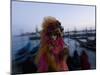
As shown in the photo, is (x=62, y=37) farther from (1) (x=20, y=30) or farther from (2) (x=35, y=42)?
(1) (x=20, y=30)

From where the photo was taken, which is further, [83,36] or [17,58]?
[83,36]

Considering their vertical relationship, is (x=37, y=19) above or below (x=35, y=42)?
above

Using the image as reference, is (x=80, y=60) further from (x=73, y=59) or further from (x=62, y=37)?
(x=62, y=37)

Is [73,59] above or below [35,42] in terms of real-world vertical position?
below

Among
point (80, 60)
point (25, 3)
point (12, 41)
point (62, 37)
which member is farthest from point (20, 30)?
point (80, 60)

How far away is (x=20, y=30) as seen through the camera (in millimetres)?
2367

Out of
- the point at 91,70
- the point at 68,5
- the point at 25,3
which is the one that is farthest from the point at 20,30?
the point at 91,70

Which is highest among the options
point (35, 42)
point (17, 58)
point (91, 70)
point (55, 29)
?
point (55, 29)

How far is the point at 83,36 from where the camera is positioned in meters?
2.62

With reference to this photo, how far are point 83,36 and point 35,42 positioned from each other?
0.62 metres

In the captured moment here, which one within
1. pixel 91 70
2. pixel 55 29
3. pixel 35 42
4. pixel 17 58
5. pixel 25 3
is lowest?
pixel 91 70

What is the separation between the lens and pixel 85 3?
2.65 metres

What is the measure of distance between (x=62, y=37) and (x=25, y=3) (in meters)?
0.59

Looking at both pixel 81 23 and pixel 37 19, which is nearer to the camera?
pixel 37 19
